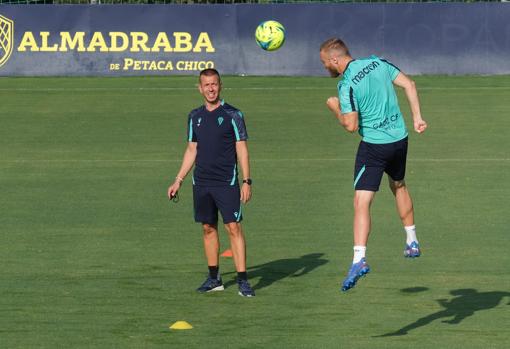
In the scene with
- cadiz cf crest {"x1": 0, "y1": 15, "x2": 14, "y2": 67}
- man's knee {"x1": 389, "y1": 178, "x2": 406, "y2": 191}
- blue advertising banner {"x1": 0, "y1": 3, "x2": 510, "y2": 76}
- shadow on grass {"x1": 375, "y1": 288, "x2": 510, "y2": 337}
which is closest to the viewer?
shadow on grass {"x1": 375, "y1": 288, "x2": 510, "y2": 337}

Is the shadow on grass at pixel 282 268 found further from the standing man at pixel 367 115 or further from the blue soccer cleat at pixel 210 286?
the standing man at pixel 367 115

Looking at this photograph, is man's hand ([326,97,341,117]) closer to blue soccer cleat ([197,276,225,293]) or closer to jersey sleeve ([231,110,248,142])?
jersey sleeve ([231,110,248,142])

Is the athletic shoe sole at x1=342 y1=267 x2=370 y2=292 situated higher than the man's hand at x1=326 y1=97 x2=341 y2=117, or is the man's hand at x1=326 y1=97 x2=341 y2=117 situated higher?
the man's hand at x1=326 y1=97 x2=341 y2=117

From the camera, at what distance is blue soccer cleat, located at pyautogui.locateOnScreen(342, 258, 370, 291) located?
10.6m

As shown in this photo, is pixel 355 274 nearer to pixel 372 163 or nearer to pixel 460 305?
pixel 372 163

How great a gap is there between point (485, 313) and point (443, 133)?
13894 mm

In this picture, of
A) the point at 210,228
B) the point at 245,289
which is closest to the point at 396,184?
the point at 245,289

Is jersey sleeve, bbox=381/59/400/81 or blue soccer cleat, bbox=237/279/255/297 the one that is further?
blue soccer cleat, bbox=237/279/255/297

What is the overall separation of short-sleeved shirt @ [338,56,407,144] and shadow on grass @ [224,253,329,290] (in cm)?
227

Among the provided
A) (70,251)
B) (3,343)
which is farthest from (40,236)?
(3,343)

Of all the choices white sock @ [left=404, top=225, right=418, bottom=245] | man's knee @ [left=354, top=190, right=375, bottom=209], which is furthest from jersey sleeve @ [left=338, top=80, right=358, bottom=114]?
white sock @ [left=404, top=225, right=418, bottom=245]

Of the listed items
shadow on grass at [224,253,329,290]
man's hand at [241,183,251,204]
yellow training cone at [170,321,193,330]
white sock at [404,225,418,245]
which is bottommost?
yellow training cone at [170,321,193,330]

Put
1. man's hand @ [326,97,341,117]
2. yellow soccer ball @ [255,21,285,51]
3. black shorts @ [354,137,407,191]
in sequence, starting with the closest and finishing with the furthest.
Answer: man's hand @ [326,97,341,117] → black shorts @ [354,137,407,191] → yellow soccer ball @ [255,21,285,51]

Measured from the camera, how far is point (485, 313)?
37.4ft
